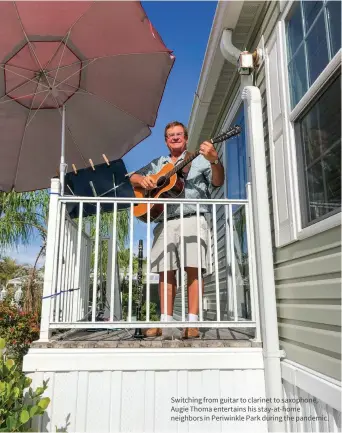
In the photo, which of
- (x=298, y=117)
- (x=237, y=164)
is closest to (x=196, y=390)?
(x=298, y=117)

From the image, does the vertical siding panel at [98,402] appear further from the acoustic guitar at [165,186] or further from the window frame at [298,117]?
the window frame at [298,117]

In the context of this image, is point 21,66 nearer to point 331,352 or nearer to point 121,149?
point 121,149

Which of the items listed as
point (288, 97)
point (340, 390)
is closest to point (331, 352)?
point (340, 390)

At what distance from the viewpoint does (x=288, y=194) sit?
88.6 inches

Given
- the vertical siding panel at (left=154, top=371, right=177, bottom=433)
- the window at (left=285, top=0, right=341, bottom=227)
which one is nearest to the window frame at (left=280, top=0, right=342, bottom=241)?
the window at (left=285, top=0, right=341, bottom=227)

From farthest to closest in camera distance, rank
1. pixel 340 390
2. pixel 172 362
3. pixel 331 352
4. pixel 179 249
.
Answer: pixel 179 249
pixel 172 362
pixel 331 352
pixel 340 390

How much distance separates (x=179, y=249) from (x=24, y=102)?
2.17m

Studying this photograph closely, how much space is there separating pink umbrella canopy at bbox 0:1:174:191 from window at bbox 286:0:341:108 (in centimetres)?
114

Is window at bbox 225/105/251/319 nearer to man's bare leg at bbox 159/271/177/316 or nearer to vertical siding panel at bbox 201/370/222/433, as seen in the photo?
man's bare leg at bbox 159/271/177/316

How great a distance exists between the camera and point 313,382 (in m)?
1.85

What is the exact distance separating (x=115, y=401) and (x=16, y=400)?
1.88ft

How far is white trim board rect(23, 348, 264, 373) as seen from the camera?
7.20 ft

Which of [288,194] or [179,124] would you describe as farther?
[179,124]

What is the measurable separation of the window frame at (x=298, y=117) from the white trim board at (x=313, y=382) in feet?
2.40
